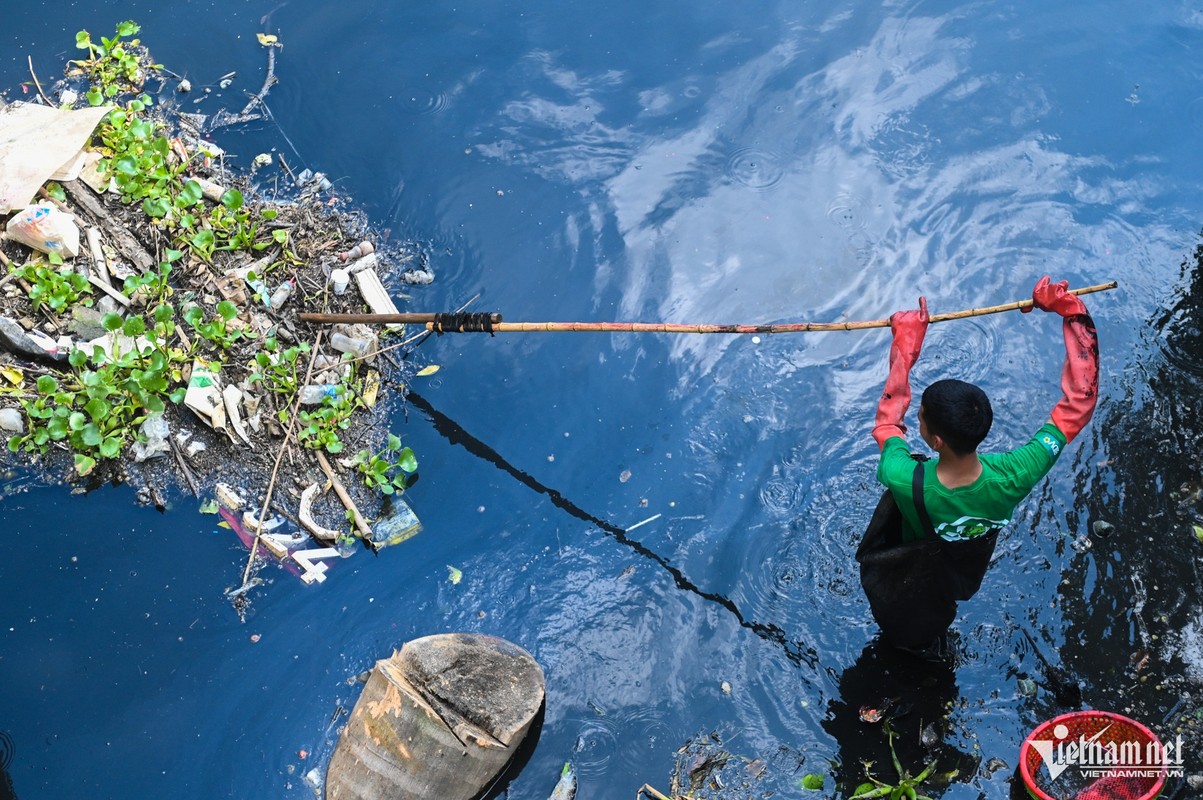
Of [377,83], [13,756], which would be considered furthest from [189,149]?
[13,756]

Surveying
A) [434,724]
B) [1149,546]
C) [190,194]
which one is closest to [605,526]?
[434,724]

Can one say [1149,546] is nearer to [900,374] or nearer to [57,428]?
[900,374]

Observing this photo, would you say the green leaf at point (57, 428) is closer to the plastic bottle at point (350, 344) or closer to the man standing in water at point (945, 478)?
the plastic bottle at point (350, 344)

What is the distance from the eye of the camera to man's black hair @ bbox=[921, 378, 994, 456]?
2656mm

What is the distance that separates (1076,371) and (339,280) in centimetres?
319

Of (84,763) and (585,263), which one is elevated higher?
(585,263)

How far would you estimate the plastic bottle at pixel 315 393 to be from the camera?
165 inches

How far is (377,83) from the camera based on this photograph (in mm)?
5254

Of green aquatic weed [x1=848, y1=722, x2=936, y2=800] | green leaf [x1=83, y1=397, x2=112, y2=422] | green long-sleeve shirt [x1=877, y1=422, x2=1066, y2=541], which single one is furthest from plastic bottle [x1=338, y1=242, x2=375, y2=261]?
green aquatic weed [x1=848, y1=722, x2=936, y2=800]

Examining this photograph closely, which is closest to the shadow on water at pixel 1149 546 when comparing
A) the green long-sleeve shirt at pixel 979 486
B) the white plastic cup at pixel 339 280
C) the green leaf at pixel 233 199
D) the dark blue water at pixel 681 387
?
the dark blue water at pixel 681 387

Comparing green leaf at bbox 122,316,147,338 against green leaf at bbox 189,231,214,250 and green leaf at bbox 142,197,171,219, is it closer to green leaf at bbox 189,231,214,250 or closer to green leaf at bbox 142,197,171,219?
green leaf at bbox 189,231,214,250

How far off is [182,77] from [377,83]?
107cm

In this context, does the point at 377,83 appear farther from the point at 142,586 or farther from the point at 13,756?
the point at 13,756

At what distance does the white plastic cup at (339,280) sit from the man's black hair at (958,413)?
9.35 ft
